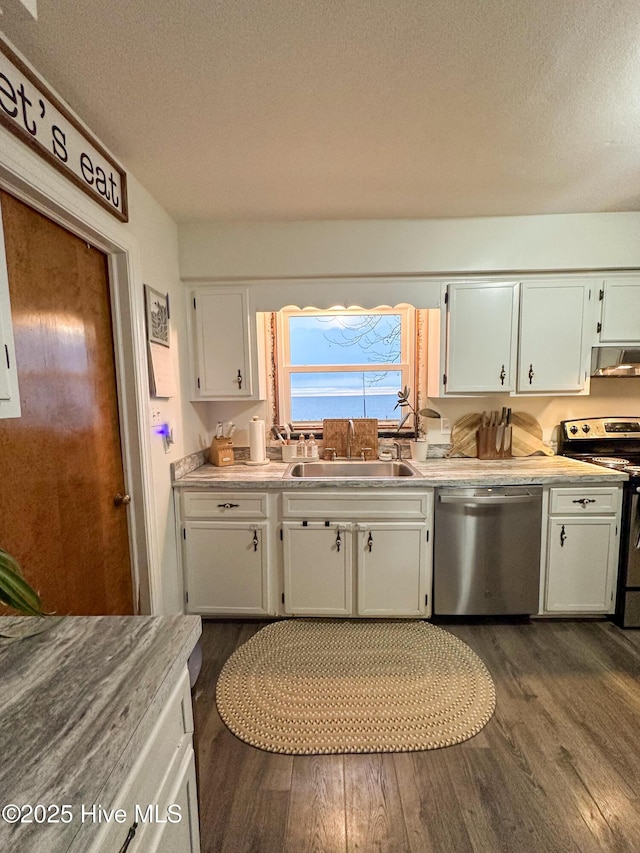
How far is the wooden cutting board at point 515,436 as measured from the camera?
2572 millimetres

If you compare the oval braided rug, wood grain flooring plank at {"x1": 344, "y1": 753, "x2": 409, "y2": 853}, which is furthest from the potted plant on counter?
wood grain flooring plank at {"x1": 344, "y1": 753, "x2": 409, "y2": 853}

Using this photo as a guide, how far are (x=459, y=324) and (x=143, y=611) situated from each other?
2.50 metres

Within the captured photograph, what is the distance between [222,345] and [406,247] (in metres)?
1.35

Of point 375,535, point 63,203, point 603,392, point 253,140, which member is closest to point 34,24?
point 63,203

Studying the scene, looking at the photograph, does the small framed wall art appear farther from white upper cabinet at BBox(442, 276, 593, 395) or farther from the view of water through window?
white upper cabinet at BBox(442, 276, 593, 395)

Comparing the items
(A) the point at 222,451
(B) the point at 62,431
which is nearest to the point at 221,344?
(A) the point at 222,451

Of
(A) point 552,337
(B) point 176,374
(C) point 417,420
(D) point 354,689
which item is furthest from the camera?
(C) point 417,420

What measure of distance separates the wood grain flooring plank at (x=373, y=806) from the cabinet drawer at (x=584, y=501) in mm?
1558

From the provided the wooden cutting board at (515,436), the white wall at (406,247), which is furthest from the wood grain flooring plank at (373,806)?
the white wall at (406,247)

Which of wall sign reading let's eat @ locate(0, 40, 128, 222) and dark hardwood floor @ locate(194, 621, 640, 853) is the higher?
wall sign reading let's eat @ locate(0, 40, 128, 222)

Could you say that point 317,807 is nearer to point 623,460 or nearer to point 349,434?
point 349,434

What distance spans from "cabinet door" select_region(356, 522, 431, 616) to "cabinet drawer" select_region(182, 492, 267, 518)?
2.03 feet

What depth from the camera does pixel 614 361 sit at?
2279mm

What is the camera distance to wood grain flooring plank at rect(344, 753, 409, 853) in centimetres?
113
